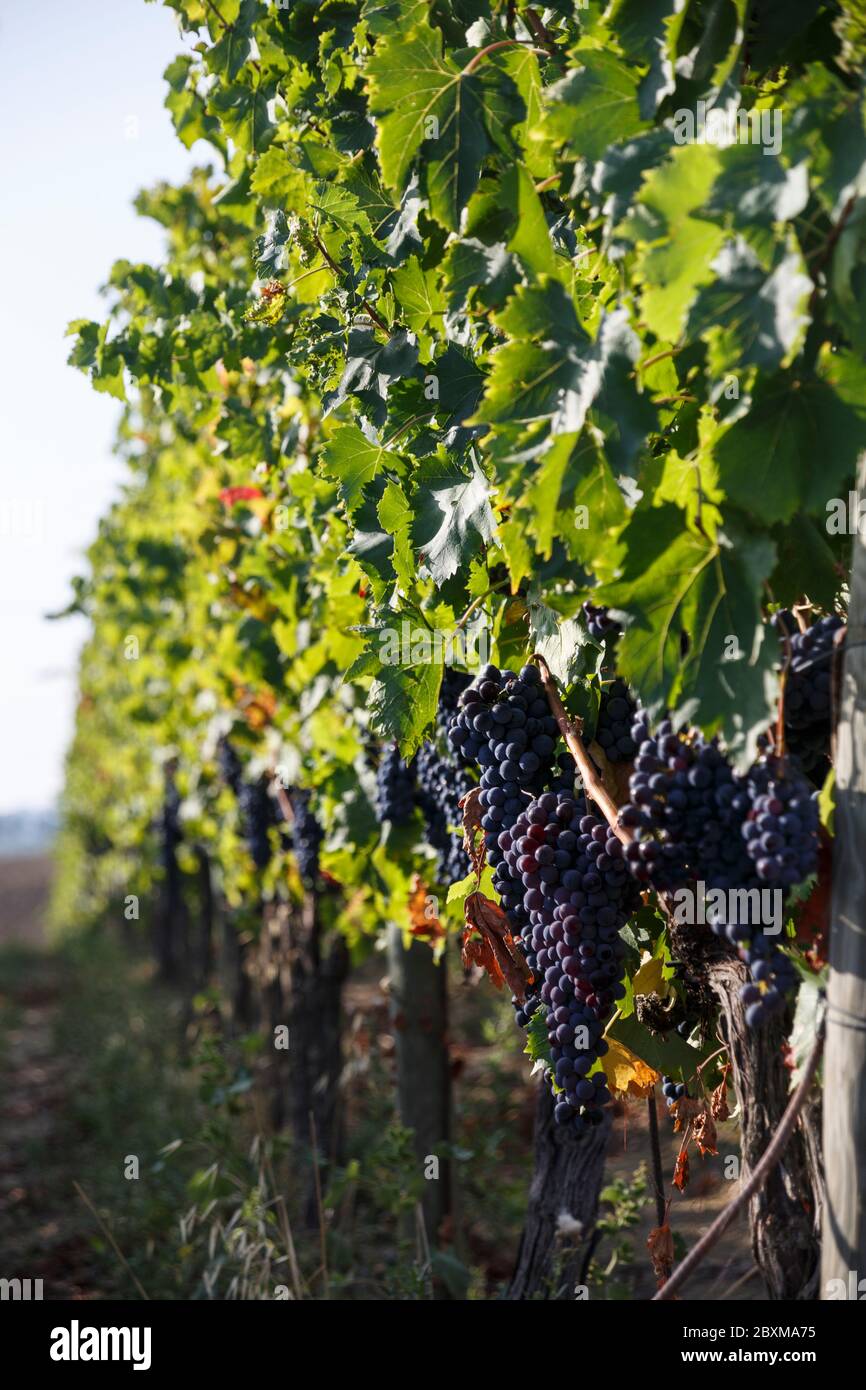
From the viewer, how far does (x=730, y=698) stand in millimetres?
1647

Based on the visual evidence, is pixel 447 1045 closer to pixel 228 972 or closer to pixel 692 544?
pixel 692 544

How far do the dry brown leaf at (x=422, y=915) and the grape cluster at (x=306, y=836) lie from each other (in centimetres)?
135

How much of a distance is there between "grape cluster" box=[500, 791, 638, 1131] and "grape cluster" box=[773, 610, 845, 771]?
0.39 m

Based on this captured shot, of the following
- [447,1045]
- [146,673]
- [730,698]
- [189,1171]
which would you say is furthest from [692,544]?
[146,673]

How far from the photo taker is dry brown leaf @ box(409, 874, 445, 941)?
3.71 meters

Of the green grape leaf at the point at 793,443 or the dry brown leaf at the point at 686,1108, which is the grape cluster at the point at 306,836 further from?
the green grape leaf at the point at 793,443

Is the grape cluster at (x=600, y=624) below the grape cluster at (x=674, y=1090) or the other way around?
the other way around

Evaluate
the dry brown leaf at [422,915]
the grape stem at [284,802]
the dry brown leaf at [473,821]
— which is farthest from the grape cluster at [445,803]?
the grape stem at [284,802]

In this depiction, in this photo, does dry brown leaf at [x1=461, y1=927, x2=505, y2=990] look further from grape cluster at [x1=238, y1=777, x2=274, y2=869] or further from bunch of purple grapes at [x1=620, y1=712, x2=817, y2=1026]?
grape cluster at [x1=238, y1=777, x2=274, y2=869]

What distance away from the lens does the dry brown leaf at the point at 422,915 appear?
3713 mm


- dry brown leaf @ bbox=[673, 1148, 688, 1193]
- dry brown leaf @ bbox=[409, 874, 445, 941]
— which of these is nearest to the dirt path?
dry brown leaf @ bbox=[409, 874, 445, 941]

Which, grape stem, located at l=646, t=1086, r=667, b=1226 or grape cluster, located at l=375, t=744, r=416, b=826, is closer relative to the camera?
grape stem, located at l=646, t=1086, r=667, b=1226

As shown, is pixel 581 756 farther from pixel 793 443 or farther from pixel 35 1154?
pixel 35 1154
